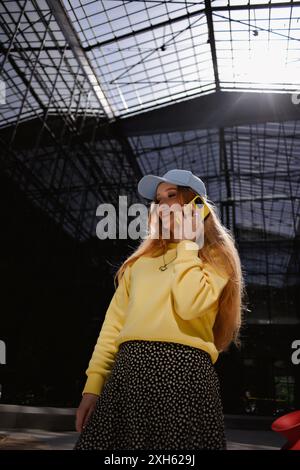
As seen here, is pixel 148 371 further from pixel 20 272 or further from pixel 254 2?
pixel 254 2

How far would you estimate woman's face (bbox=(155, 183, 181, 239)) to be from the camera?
164 cm

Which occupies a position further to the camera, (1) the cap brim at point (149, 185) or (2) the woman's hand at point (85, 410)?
(1) the cap brim at point (149, 185)

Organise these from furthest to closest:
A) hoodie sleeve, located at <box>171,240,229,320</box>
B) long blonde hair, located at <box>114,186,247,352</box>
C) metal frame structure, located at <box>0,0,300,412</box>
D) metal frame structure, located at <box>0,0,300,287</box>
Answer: metal frame structure, located at <box>0,0,300,412</box> → metal frame structure, located at <box>0,0,300,287</box> → long blonde hair, located at <box>114,186,247,352</box> → hoodie sleeve, located at <box>171,240,229,320</box>

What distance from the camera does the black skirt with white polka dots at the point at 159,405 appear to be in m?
1.24

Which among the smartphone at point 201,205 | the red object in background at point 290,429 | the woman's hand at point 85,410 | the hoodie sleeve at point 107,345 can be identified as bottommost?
the red object in background at point 290,429

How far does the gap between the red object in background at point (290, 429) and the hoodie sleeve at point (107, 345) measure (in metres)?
0.66

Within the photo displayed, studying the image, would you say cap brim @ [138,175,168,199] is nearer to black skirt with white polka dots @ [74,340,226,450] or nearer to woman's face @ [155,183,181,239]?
woman's face @ [155,183,181,239]

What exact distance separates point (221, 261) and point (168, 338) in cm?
39

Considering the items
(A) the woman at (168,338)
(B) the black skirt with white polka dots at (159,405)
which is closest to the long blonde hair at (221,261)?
(A) the woman at (168,338)

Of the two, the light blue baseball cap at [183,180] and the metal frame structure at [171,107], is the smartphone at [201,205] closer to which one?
the light blue baseball cap at [183,180]

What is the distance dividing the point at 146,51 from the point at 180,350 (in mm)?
19941

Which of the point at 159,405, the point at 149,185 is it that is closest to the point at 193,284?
the point at 159,405

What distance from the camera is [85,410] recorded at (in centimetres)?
142

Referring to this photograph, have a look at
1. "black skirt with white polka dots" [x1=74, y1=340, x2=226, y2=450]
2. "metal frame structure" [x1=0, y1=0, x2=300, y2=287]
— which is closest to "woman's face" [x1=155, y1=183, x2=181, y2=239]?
"black skirt with white polka dots" [x1=74, y1=340, x2=226, y2=450]
